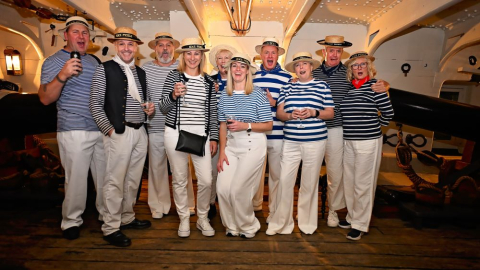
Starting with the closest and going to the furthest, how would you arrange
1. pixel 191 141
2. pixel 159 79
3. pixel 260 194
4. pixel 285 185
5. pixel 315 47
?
pixel 191 141
pixel 285 185
pixel 159 79
pixel 260 194
pixel 315 47

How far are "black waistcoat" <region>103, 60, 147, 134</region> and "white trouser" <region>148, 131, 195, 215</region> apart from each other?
669mm

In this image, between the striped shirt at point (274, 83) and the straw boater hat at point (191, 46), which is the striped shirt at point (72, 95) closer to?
the straw boater hat at point (191, 46)

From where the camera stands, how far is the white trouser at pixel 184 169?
2.76m

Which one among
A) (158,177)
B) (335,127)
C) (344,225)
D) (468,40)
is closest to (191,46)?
(158,177)

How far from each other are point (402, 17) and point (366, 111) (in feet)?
8.90

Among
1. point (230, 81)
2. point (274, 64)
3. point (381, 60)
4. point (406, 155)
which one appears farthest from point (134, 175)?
point (381, 60)

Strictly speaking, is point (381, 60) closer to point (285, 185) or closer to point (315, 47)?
point (315, 47)

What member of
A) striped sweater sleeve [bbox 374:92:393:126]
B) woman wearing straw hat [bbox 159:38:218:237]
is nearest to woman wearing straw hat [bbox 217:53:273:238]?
woman wearing straw hat [bbox 159:38:218:237]

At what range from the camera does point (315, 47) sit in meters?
6.46

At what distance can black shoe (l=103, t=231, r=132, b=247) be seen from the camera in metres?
2.75

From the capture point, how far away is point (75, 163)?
2785 mm

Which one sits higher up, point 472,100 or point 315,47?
point 315,47

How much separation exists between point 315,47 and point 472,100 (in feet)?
19.0

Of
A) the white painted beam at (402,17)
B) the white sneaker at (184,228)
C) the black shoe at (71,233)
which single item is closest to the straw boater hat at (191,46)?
the white sneaker at (184,228)
